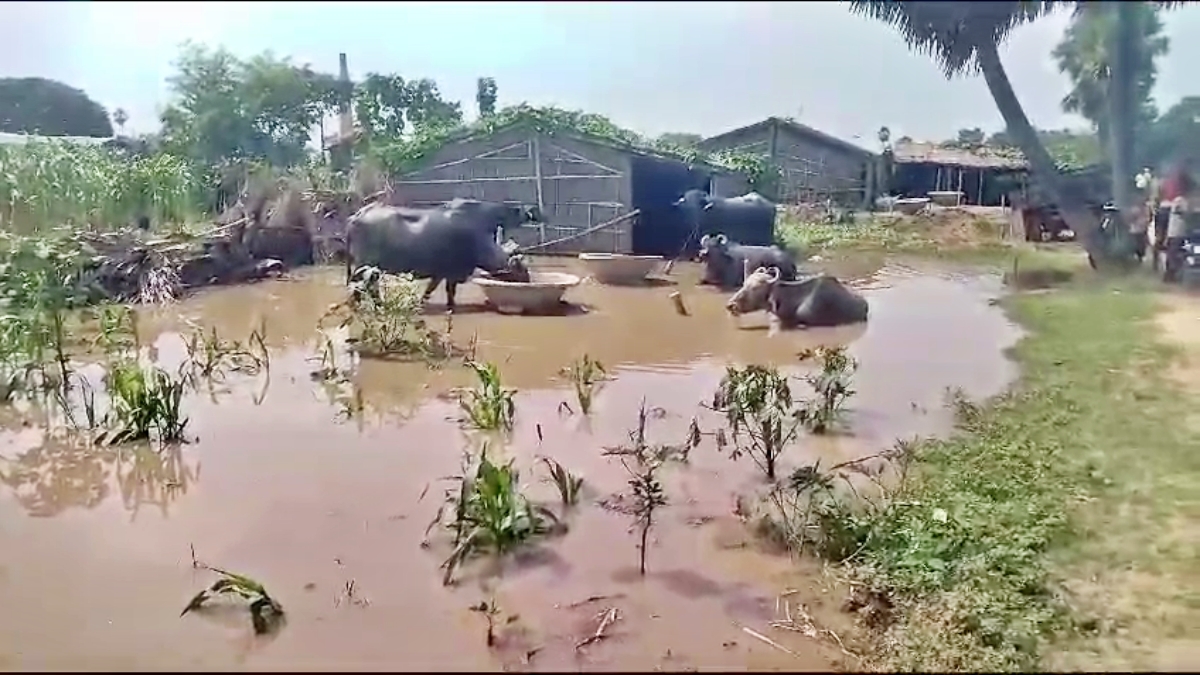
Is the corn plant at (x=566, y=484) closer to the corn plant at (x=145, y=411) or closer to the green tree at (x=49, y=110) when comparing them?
the corn plant at (x=145, y=411)

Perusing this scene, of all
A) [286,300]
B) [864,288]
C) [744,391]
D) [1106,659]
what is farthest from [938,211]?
[286,300]

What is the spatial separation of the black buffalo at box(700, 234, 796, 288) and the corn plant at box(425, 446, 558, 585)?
3693 mm

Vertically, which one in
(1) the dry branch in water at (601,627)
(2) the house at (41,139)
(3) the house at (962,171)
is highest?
(2) the house at (41,139)

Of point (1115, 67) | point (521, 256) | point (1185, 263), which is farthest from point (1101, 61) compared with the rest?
point (521, 256)

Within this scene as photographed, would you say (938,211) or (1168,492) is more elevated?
(938,211)

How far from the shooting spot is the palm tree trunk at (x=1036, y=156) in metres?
2.53

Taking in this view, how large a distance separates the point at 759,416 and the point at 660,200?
5.54ft

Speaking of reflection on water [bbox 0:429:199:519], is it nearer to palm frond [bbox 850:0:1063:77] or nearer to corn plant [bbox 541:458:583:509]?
corn plant [bbox 541:458:583:509]

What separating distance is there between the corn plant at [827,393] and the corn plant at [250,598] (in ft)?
7.16

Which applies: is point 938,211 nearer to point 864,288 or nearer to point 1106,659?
point 864,288

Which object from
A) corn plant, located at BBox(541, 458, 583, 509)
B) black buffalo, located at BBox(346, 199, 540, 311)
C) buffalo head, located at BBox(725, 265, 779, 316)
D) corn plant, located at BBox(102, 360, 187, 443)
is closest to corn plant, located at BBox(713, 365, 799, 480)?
corn plant, located at BBox(541, 458, 583, 509)

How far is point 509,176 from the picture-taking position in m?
4.88

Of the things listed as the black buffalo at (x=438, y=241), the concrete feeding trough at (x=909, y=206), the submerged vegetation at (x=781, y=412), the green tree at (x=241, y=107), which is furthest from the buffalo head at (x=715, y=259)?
the green tree at (x=241, y=107)

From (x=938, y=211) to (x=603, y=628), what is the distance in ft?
7.94
